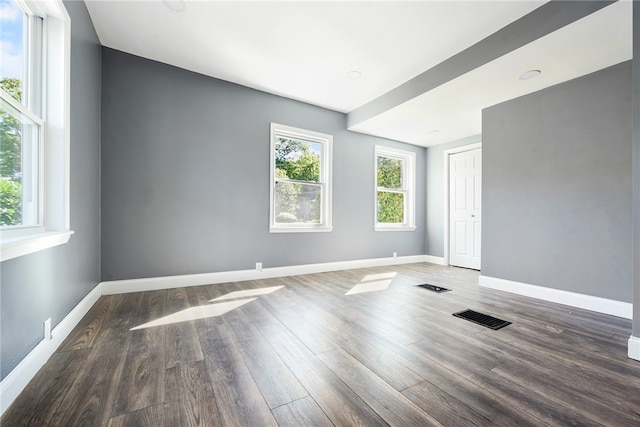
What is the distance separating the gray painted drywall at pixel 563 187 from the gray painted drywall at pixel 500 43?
1.16 metres

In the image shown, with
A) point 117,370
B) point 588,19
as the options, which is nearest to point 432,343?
point 117,370

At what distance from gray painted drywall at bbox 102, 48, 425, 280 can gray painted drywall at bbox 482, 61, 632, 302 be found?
258 centimetres

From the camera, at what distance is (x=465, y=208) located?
5.20m

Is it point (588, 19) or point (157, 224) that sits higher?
point (588, 19)

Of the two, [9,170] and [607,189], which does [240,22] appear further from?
[607,189]

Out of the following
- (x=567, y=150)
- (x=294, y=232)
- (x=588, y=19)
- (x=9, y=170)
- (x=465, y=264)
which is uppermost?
(x=588, y=19)

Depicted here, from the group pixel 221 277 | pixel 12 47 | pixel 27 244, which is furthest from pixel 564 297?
pixel 12 47

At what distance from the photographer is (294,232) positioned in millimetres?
4258

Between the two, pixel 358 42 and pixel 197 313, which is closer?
pixel 197 313

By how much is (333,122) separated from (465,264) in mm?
3681

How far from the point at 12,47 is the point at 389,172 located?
513 centimetres

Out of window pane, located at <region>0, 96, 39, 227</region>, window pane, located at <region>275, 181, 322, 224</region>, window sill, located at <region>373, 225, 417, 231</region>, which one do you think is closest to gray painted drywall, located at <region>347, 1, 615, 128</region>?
window pane, located at <region>275, 181, 322, 224</region>

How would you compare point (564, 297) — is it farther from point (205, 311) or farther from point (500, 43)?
point (205, 311)

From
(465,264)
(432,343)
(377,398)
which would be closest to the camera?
(377,398)
